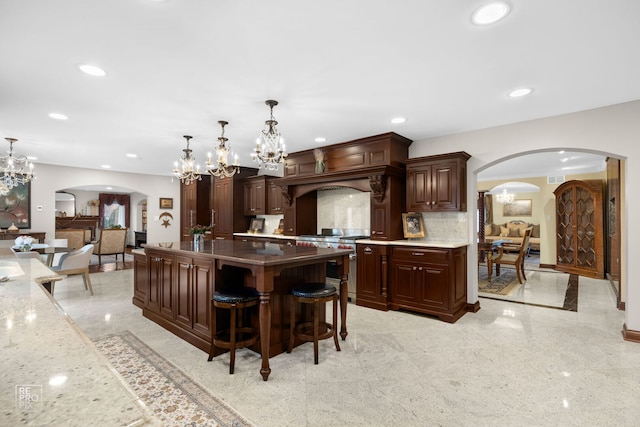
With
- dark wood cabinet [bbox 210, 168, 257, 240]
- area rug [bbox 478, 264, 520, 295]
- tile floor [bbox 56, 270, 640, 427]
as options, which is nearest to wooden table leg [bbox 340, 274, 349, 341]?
tile floor [bbox 56, 270, 640, 427]

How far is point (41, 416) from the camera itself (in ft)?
1.98

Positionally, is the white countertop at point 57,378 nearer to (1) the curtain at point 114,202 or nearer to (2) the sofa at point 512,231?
(2) the sofa at point 512,231

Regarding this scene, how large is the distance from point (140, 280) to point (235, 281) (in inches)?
81.3

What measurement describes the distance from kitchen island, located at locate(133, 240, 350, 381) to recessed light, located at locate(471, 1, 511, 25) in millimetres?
2107

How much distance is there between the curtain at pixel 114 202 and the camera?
13.9 m

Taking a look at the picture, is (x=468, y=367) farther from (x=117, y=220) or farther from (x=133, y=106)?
(x=117, y=220)

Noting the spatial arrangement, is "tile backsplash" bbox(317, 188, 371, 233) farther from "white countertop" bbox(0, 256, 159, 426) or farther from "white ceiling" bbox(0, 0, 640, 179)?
"white countertop" bbox(0, 256, 159, 426)

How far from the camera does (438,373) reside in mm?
→ 2648

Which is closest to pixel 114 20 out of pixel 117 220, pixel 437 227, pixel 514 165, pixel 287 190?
pixel 287 190

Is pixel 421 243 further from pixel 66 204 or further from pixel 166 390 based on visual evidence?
pixel 66 204

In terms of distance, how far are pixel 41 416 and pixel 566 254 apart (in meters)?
9.54

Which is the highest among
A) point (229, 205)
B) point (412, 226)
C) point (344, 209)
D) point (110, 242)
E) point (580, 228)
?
point (229, 205)

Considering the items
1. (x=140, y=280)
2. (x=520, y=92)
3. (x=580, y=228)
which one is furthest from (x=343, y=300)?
(x=580, y=228)

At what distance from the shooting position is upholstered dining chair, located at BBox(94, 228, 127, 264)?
337 inches
